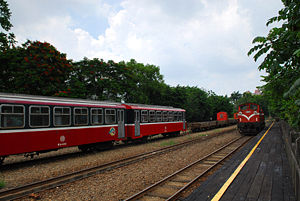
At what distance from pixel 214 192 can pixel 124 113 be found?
1094 centimetres

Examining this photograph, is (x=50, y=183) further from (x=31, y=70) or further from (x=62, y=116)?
(x=31, y=70)

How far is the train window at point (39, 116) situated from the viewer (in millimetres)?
9834

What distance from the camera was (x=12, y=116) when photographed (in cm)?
916

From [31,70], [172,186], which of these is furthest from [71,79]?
[172,186]

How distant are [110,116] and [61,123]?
152 inches

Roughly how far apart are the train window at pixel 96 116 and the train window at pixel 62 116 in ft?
5.75

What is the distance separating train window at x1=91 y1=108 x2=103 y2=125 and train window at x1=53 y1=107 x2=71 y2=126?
5.75 feet

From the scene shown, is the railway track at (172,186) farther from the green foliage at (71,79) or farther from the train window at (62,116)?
the green foliage at (71,79)

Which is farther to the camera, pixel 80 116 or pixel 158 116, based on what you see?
pixel 158 116

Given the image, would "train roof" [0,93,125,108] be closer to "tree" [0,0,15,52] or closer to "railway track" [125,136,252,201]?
"railway track" [125,136,252,201]

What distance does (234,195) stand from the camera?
5391 mm

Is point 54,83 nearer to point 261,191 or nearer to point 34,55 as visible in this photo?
point 34,55

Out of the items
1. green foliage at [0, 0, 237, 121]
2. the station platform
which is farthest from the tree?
the station platform

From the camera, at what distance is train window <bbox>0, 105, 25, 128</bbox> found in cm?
886
